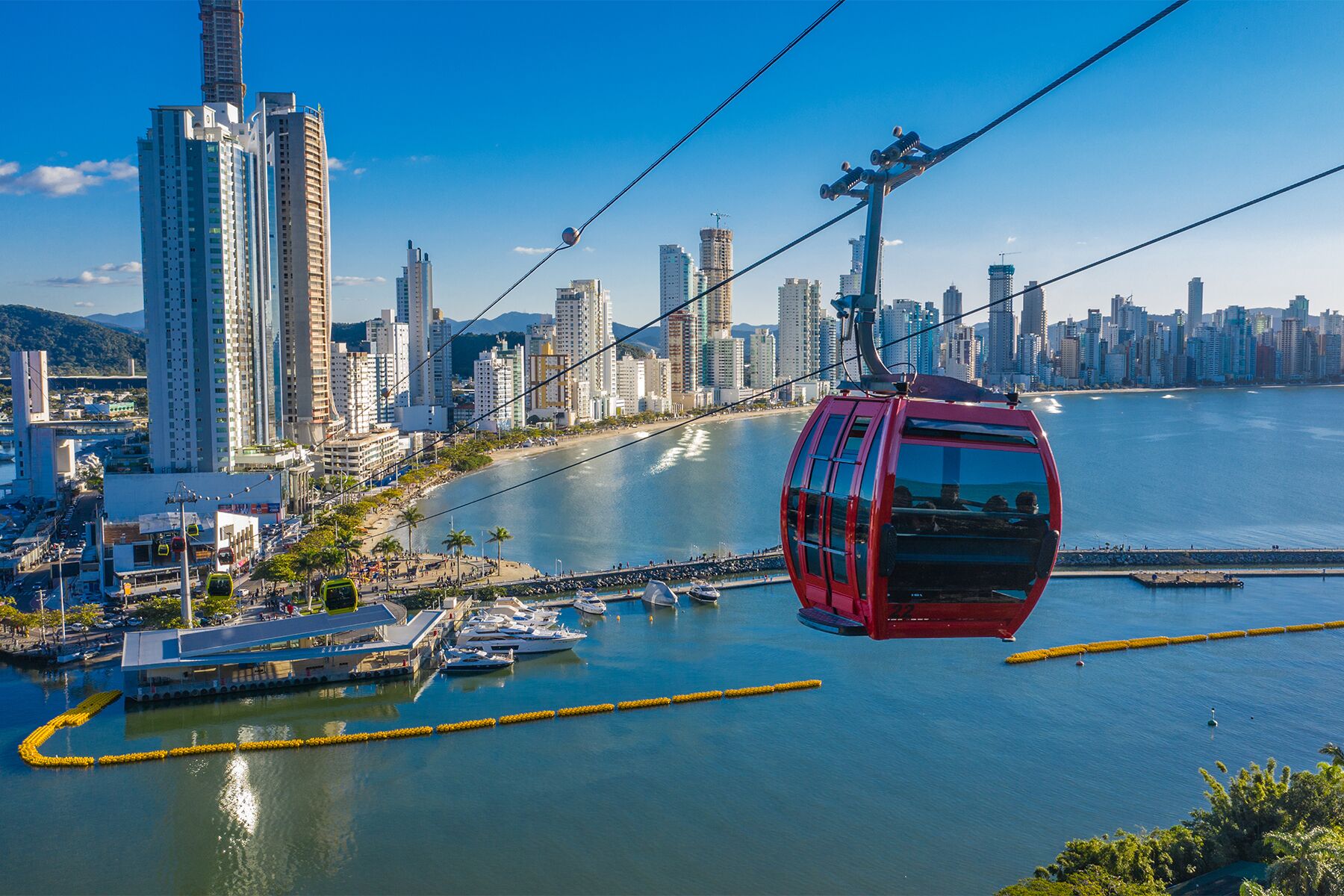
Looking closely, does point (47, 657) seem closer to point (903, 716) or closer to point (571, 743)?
point (571, 743)

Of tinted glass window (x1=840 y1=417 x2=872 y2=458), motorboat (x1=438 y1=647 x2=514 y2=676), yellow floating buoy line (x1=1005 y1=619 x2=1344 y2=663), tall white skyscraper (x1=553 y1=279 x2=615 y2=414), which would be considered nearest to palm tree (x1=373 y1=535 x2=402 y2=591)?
motorboat (x1=438 y1=647 x2=514 y2=676)

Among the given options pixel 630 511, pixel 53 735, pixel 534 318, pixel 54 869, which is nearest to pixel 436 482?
pixel 630 511

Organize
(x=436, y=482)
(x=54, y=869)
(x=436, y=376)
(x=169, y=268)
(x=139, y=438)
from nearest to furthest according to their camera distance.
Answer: (x=54, y=869)
(x=169, y=268)
(x=139, y=438)
(x=436, y=482)
(x=436, y=376)

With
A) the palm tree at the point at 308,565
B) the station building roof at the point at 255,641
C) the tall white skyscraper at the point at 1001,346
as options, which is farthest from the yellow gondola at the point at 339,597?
the tall white skyscraper at the point at 1001,346

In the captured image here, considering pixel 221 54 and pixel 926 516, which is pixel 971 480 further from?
pixel 221 54

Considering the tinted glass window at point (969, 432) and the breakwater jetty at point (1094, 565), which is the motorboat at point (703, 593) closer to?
the breakwater jetty at point (1094, 565)

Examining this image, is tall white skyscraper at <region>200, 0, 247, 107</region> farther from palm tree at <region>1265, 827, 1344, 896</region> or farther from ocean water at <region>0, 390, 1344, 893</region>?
palm tree at <region>1265, 827, 1344, 896</region>
